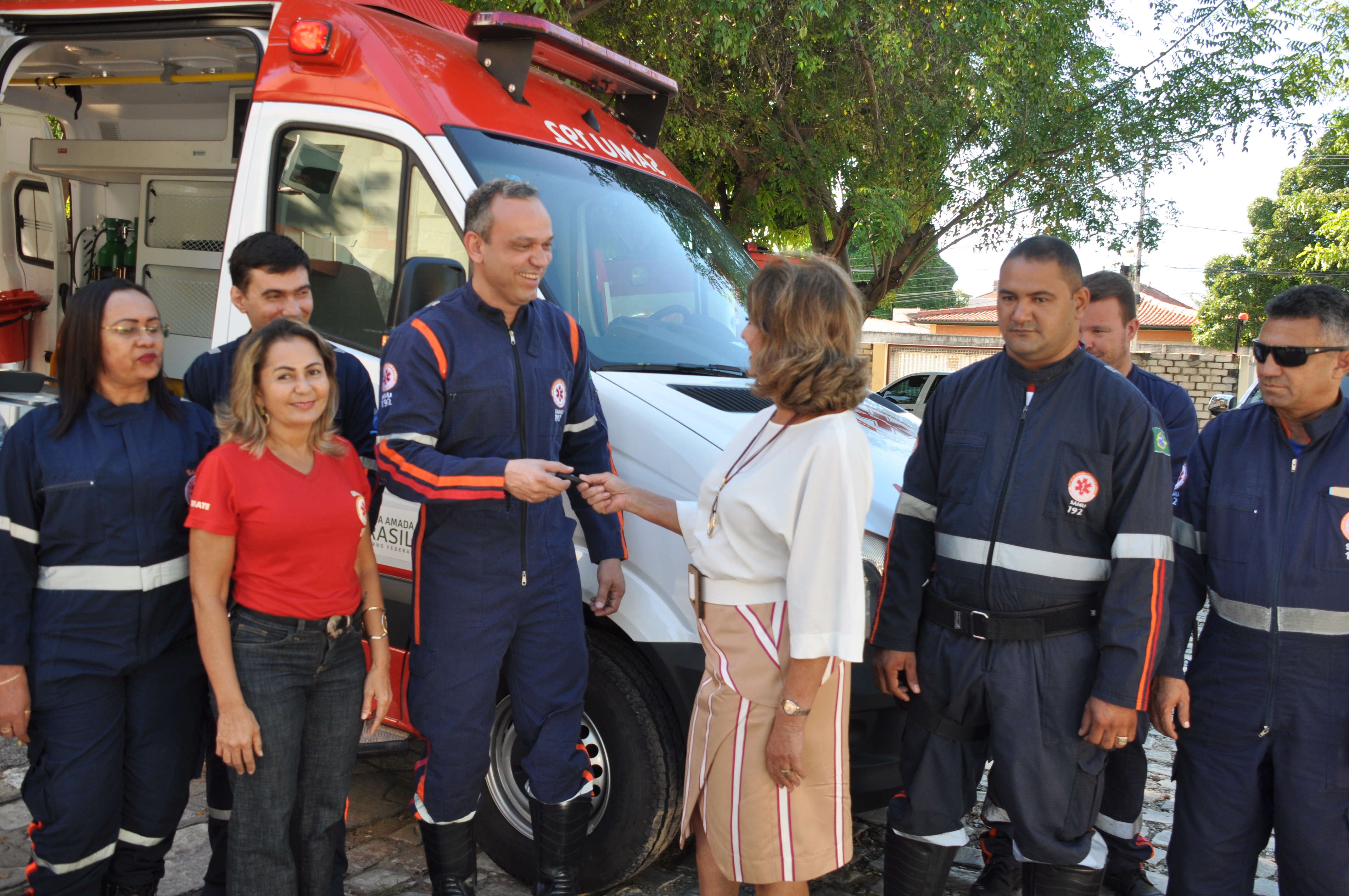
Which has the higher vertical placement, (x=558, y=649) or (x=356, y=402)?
(x=356, y=402)

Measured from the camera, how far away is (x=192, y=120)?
5949 mm

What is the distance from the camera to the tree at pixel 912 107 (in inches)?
349

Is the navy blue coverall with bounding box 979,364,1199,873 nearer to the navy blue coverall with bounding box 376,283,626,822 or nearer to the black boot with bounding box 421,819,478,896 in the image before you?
the navy blue coverall with bounding box 376,283,626,822

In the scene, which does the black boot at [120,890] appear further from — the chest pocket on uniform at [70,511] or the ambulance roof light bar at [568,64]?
the ambulance roof light bar at [568,64]

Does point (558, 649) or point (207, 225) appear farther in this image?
point (207, 225)

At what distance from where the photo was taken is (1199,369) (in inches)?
1026

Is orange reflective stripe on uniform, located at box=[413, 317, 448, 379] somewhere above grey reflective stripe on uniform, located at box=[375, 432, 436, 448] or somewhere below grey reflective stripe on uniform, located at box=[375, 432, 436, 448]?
above

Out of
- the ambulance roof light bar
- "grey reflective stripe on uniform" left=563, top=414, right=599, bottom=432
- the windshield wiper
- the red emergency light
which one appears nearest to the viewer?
"grey reflective stripe on uniform" left=563, top=414, right=599, bottom=432

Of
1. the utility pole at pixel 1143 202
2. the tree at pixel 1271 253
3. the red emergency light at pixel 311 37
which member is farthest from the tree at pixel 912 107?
the tree at pixel 1271 253

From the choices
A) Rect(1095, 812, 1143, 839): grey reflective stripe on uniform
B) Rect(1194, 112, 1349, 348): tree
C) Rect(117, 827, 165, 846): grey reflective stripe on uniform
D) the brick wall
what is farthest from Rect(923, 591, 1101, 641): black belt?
Rect(1194, 112, 1349, 348): tree

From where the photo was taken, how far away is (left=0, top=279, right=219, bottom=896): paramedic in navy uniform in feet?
8.26

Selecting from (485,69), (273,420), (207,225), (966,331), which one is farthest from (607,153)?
(966,331)

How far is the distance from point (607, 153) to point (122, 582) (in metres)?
2.38

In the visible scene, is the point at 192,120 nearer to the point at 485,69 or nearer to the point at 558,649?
the point at 485,69
